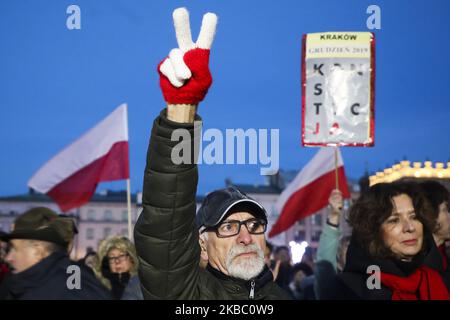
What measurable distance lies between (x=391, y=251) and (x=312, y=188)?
7.37m

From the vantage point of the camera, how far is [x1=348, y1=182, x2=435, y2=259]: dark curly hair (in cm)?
432

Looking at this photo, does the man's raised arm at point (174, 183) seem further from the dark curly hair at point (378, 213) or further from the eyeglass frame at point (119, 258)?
the eyeglass frame at point (119, 258)

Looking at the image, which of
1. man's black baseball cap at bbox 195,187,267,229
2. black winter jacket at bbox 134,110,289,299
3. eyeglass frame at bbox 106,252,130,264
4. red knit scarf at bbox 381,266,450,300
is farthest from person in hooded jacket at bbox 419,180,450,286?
eyeglass frame at bbox 106,252,130,264

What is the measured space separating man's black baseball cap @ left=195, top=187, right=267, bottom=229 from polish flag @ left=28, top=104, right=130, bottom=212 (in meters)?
8.68

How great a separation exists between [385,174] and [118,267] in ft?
49.3

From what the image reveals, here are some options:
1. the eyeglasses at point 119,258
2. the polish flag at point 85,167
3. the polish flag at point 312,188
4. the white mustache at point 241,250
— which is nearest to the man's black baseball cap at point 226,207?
the white mustache at point 241,250

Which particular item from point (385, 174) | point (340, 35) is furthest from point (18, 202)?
point (340, 35)

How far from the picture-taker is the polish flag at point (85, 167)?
12336 millimetres

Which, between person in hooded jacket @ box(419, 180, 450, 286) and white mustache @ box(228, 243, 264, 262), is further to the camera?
person in hooded jacket @ box(419, 180, 450, 286)

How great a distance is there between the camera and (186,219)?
293 cm

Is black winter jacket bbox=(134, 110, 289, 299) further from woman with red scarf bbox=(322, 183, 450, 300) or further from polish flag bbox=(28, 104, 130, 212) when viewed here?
polish flag bbox=(28, 104, 130, 212)
